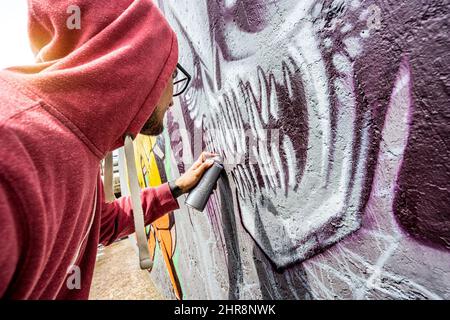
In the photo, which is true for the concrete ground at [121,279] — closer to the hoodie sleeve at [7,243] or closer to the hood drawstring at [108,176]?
the hood drawstring at [108,176]

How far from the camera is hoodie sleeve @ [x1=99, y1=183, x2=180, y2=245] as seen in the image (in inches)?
66.2

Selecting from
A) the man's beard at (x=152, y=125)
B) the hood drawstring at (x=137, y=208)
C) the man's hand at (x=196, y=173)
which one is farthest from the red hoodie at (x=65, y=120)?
the man's hand at (x=196, y=173)

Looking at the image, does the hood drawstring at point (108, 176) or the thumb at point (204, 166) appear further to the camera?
the thumb at point (204, 166)

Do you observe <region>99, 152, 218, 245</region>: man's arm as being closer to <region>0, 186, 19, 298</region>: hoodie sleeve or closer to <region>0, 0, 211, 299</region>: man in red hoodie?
<region>0, 0, 211, 299</region>: man in red hoodie

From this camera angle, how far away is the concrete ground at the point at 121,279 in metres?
3.91

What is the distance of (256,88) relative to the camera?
49.9 inches

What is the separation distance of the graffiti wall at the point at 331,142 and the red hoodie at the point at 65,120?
18.1 inches

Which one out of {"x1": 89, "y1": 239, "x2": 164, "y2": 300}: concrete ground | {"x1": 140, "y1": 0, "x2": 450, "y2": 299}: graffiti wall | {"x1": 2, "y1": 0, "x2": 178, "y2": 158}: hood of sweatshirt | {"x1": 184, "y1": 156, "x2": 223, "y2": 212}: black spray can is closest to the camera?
{"x1": 140, "y1": 0, "x2": 450, "y2": 299}: graffiti wall

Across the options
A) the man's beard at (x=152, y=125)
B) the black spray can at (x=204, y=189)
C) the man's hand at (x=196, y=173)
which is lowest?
the black spray can at (x=204, y=189)

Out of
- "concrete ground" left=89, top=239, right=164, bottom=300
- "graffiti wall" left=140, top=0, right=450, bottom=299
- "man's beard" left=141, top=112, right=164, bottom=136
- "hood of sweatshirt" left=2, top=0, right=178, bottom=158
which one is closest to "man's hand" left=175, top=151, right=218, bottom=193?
"graffiti wall" left=140, top=0, right=450, bottom=299

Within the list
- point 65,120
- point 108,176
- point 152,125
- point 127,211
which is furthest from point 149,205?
point 65,120

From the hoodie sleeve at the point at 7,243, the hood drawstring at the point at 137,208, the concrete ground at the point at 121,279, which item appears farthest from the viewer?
the concrete ground at the point at 121,279

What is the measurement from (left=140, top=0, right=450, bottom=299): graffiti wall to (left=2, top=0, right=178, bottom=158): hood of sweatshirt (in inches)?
18.5

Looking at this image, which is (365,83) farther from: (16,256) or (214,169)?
(16,256)
